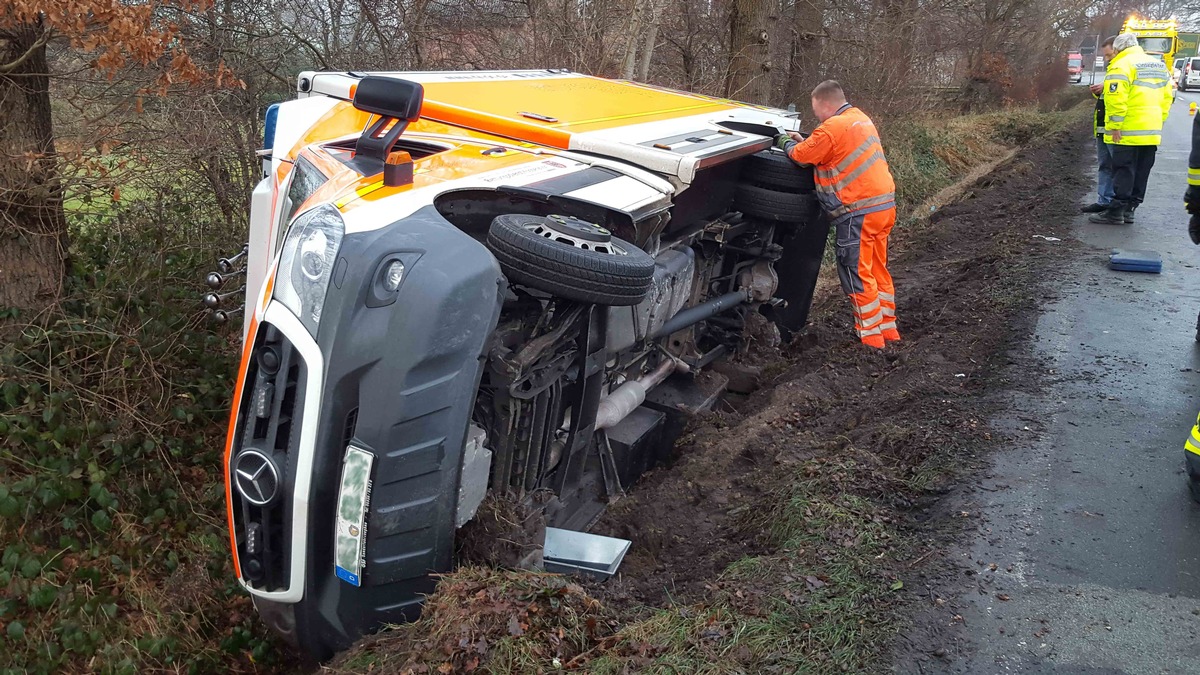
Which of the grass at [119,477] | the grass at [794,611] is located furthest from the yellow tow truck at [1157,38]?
the grass at [119,477]

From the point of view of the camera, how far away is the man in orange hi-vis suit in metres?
5.51

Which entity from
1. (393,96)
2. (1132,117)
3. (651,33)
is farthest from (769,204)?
(1132,117)

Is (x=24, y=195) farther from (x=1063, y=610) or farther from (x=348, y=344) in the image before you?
(x=1063, y=610)

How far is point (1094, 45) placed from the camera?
29.1 metres

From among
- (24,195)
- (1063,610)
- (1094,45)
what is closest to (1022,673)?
(1063,610)

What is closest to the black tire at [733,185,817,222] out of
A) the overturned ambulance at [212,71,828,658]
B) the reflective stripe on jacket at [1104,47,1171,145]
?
the overturned ambulance at [212,71,828,658]

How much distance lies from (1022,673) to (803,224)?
3.57 metres

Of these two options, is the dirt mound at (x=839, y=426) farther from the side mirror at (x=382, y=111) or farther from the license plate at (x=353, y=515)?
the side mirror at (x=382, y=111)

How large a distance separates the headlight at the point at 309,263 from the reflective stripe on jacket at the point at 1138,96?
8.38 meters

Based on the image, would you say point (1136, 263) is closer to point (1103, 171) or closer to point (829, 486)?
point (1103, 171)

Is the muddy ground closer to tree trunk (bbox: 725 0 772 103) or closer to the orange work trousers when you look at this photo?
the orange work trousers

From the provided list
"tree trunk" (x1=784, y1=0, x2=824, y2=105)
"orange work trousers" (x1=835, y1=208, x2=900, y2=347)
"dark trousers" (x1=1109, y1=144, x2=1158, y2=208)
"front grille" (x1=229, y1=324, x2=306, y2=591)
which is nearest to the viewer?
"front grille" (x1=229, y1=324, x2=306, y2=591)

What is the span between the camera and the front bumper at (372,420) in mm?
2566

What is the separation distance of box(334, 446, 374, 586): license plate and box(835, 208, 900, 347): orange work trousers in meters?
4.23
